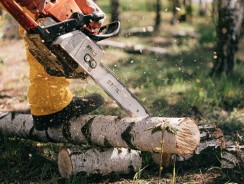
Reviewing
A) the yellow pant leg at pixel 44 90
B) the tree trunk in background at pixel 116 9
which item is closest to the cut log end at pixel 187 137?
the yellow pant leg at pixel 44 90

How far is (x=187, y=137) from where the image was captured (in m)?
2.72

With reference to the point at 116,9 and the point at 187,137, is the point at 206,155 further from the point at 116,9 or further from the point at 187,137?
the point at 116,9

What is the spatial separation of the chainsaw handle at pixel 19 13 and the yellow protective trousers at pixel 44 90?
46 centimetres

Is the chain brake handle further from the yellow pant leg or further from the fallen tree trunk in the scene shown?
the fallen tree trunk

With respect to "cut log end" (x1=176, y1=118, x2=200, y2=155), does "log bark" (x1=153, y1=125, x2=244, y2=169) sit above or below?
below

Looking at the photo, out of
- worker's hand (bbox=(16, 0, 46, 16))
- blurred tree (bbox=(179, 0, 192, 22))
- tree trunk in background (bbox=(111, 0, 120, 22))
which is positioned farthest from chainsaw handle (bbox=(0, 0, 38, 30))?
tree trunk in background (bbox=(111, 0, 120, 22))

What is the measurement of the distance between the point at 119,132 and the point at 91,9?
3.22 ft

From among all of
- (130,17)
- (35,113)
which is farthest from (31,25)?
(130,17)

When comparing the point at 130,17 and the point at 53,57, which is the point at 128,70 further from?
the point at 130,17

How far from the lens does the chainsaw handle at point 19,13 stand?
2676 mm

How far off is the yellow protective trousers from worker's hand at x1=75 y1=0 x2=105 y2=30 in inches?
16.8

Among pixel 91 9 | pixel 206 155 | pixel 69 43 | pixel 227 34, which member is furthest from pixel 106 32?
pixel 227 34

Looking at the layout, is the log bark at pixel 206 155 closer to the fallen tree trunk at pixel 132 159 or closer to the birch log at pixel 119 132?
the fallen tree trunk at pixel 132 159

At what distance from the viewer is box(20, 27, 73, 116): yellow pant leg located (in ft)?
10.6
